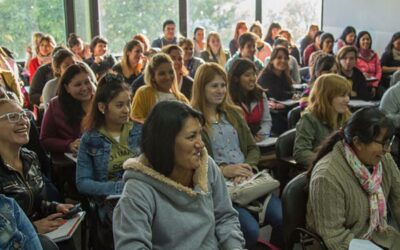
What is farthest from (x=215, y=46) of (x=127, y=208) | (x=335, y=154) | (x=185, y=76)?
(x=127, y=208)

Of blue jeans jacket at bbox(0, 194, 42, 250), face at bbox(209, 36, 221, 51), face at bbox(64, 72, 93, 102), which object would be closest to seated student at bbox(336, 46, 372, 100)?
face at bbox(209, 36, 221, 51)

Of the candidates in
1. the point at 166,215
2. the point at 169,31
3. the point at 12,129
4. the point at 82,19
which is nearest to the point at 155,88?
the point at 12,129

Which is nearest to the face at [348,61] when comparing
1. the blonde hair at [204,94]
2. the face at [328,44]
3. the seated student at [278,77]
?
the seated student at [278,77]

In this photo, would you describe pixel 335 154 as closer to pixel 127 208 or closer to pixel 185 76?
pixel 127 208

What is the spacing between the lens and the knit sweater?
1935 mm

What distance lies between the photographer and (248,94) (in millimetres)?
3812

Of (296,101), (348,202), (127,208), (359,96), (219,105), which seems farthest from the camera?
(359,96)

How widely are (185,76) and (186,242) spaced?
3.31 metres

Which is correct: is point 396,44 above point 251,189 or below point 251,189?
above

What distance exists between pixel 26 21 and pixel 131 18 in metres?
1.76

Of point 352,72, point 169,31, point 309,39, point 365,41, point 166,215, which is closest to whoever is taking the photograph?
point 166,215

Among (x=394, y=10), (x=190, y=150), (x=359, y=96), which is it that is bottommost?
(x=359, y=96)

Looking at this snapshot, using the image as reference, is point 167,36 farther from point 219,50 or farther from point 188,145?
point 188,145

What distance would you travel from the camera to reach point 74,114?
3.26m
